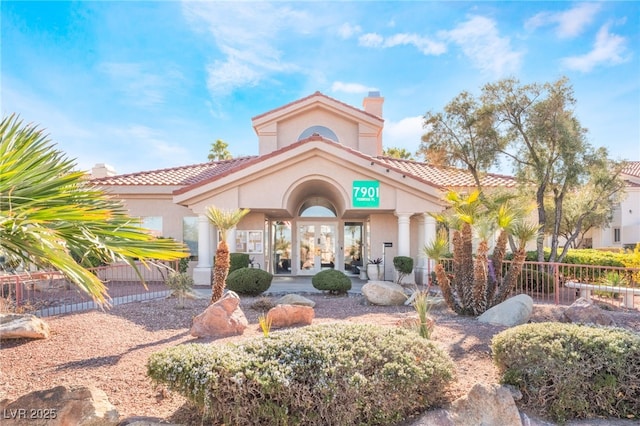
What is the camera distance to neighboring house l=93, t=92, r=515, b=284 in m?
15.7

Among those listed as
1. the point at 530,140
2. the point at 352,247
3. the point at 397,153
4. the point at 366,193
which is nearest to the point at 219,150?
the point at 397,153

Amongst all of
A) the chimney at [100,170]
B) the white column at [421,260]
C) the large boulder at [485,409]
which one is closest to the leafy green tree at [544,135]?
the white column at [421,260]

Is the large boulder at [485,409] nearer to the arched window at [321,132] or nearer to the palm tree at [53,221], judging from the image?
the palm tree at [53,221]

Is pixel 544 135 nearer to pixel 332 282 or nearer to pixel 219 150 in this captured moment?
pixel 332 282

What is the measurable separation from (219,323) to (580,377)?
608 cm

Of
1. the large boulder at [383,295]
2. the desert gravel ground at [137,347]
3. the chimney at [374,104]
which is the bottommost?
the desert gravel ground at [137,347]

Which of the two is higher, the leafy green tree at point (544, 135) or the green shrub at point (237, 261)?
the leafy green tree at point (544, 135)

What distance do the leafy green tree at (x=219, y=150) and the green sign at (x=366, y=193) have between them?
30.4 metres

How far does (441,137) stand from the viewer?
1576 centimetres

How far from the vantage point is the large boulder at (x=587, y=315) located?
26.6ft

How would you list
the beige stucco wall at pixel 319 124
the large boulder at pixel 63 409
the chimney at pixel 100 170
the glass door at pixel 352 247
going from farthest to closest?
1. the chimney at pixel 100 170
2. the glass door at pixel 352 247
3. the beige stucco wall at pixel 319 124
4. the large boulder at pixel 63 409

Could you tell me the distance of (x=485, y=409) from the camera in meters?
4.50

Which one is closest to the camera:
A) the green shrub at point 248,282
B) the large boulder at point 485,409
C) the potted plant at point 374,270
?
the large boulder at point 485,409

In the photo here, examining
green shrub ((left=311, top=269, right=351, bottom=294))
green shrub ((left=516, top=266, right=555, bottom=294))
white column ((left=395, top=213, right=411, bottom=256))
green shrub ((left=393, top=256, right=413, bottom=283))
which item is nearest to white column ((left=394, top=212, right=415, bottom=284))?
white column ((left=395, top=213, right=411, bottom=256))
